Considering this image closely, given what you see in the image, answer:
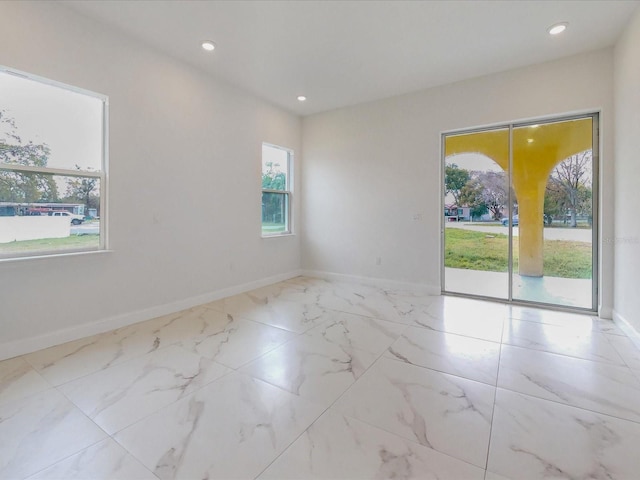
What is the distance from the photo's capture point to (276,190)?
5.20 metres

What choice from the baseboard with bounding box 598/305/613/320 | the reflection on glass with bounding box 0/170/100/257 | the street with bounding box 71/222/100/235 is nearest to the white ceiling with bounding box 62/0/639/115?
the reflection on glass with bounding box 0/170/100/257

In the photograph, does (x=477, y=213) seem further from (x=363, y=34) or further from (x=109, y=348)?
(x=109, y=348)

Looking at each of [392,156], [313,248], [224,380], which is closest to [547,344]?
[224,380]

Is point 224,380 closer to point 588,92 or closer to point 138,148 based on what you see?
point 138,148

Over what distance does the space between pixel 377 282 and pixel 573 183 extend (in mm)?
2840

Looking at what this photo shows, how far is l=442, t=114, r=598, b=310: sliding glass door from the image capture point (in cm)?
360

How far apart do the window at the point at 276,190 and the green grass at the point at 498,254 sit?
276 centimetres

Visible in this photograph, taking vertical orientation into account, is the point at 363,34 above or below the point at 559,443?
above

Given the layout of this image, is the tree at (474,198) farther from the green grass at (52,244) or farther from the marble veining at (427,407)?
the green grass at (52,244)

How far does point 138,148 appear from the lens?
10.5ft

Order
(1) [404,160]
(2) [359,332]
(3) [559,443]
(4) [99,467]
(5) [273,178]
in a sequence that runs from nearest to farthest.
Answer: (4) [99,467]
(3) [559,443]
(2) [359,332]
(1) [404,160]
(5) [273,178]

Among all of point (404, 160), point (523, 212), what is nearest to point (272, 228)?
point (404, 160)

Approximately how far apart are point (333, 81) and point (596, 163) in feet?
11.0

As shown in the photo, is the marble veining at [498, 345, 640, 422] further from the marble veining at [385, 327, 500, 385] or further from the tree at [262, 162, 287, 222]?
the tree at [262, 162, 287, 222]
